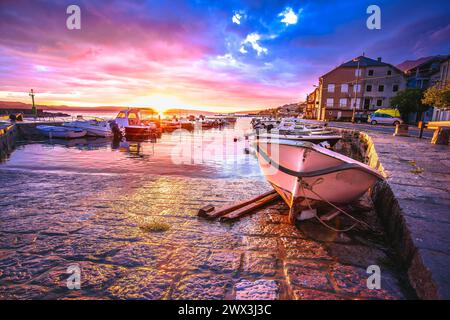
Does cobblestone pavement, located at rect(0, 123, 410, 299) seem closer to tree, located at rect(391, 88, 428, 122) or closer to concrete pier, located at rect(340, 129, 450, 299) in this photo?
concrete pier, located at rect(340, 129, 450, 299)

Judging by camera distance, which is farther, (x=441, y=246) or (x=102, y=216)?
(x=102, y=216)

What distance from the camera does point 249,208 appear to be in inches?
217

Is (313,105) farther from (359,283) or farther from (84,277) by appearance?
(84,277)

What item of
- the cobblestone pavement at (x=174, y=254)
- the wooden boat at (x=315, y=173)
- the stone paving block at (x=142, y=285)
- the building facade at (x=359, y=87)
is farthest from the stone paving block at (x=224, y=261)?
the building facade at (x=359, y=87)

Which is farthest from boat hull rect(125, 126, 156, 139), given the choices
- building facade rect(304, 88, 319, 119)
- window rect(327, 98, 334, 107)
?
building facade rect(304, 88, 319, 119)

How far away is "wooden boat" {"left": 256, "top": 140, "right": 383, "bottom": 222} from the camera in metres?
4.45

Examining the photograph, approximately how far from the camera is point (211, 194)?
7.11 meters

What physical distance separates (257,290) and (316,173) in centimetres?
250

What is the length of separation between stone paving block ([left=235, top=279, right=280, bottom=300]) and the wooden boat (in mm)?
2086

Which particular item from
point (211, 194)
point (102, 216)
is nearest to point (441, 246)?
point (211, 194)

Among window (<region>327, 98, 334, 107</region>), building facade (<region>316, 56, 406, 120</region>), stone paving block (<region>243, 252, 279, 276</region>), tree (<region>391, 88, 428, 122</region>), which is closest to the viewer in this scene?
stone paving block (<region>243, 252, 279, 276</region>)

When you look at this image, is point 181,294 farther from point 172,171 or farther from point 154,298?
point 172,171
